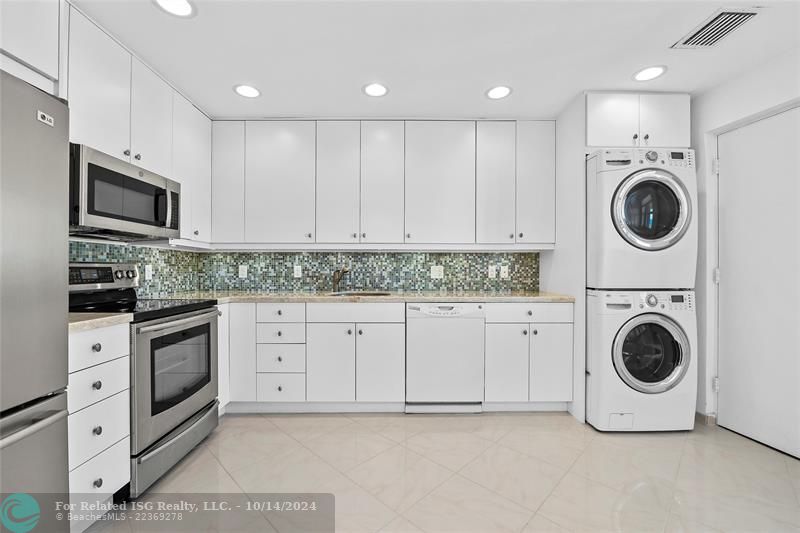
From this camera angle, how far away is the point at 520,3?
1697mm

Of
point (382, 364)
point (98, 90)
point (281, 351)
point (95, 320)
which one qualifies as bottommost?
point (382, 364)

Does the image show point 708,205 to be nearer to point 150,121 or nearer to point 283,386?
point 283,386

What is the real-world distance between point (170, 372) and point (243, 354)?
0.81 metres

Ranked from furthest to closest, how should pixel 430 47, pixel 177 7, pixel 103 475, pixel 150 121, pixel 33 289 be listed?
pixel 150 121 < pixel 430 47 < pixel 177 7 < pixel 103 475 < pixel 33 289

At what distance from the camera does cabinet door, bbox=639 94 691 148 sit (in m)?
2.60

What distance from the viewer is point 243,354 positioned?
9.02 ft

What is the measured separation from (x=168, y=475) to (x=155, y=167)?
5.94 ft

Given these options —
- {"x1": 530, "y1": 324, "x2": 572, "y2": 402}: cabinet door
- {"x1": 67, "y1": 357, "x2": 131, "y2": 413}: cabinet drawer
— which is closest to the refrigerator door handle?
{"x1": 67, "y1": 357, "x2": 131, "y2": 413}: cabinet drawer

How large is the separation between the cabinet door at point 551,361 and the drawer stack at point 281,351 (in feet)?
5.76

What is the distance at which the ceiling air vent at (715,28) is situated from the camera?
1766 millimetres

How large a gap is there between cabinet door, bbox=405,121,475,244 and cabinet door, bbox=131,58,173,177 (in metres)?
1.74

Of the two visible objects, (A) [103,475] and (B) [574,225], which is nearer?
(A) [103,475]

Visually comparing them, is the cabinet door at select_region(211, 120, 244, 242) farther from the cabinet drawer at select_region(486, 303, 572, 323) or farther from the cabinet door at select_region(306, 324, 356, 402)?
the cabinet drawer at select_region(486, 303, 572, 323)

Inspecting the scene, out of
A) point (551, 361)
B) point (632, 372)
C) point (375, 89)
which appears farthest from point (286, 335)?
point (632, 372)
